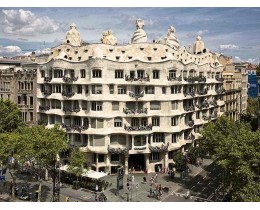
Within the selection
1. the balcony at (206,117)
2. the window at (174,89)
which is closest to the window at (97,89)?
the window at (174,89)

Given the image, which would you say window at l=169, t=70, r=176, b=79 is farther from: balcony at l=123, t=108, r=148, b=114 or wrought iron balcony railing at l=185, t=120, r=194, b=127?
wrought iron balcony railing at l=185, t=120, r=194, b=127

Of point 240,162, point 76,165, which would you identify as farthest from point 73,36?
point 240,162

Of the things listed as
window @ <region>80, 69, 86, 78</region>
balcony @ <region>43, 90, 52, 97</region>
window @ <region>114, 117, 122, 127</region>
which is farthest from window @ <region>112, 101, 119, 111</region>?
balcony @ <region>43, 90, 52, 97</region>

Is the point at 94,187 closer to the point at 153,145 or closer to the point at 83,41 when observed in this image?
the point at 153,145

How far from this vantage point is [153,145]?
6969cm

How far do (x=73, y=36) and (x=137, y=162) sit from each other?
29.9m

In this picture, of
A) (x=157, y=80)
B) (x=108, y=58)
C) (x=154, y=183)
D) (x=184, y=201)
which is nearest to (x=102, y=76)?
(x=108, y=58)

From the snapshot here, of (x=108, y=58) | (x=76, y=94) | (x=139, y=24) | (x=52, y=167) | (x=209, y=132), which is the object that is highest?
(x=139, y=24)

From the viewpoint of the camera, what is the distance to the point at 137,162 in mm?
71812

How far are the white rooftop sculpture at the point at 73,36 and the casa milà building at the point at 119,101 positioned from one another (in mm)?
6417

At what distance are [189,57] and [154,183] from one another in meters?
34.9

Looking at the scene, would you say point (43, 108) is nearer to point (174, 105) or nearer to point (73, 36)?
point (73, 36)

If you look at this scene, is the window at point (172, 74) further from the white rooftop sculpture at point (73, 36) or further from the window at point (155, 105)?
the white rooftop sculpture at point (73, 36)

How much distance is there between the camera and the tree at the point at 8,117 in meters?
72.6
